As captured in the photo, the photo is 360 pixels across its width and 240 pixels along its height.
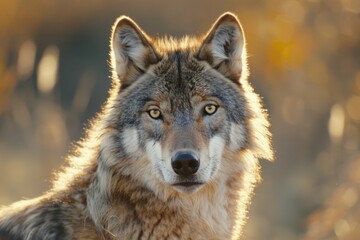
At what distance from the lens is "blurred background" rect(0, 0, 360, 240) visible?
7.19 m

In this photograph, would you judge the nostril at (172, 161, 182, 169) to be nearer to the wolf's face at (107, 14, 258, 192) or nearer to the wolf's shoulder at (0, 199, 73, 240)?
the wolf's face at (107, 14, 258, 192)

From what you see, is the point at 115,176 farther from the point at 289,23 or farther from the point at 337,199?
the point at 289,23

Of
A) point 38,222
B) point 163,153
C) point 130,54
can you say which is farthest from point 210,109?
point 38,222

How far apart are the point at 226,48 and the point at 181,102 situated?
2.11 ft

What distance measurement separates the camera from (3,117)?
536 inches

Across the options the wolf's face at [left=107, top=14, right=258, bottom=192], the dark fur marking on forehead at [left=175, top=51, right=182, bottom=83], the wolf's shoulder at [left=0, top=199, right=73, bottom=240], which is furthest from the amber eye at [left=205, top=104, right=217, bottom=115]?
the wolf's shoulder at [left=0, top=199, right=73, bottom=240]

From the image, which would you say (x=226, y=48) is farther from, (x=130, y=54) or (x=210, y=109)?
(x=130, y=54)

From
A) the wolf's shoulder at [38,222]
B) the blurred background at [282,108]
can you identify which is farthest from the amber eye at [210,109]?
the blurred background at [282,108]

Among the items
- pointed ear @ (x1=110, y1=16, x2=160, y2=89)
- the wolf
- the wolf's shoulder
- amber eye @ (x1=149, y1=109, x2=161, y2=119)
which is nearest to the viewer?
the wolf's shoulder

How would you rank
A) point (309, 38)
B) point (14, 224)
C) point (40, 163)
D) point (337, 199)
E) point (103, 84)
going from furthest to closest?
1. point (103, 84)
2. point (309, 38)
3. point (40, 163)
4. point (337, 199)
5. point (14, 224)

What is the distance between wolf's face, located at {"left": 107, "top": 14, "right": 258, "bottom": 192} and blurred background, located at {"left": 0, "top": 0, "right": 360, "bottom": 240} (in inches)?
53.9

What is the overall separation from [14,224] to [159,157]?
1.02 m

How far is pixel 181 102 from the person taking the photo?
5430 millimetres

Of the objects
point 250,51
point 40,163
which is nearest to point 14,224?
point 40,163
